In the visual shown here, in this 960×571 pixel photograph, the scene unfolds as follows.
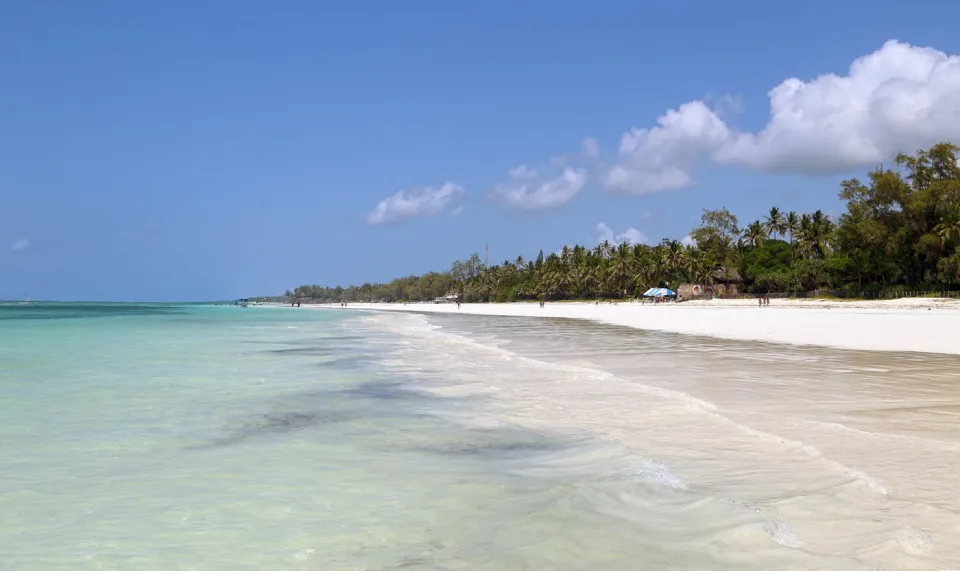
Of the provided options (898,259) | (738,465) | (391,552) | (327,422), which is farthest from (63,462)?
(898,259)

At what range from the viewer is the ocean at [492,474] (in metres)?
4.43

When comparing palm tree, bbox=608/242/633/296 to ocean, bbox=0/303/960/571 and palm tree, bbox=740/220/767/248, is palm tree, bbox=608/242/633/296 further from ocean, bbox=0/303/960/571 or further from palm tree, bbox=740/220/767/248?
ocean, bbox=0/303/960/571

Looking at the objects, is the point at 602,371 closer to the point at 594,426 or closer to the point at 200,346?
the point at 594,426

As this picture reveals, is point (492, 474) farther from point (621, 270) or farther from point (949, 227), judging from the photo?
point (621, 270)

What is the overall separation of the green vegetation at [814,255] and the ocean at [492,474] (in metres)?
64.0

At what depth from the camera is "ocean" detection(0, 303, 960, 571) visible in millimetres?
4434

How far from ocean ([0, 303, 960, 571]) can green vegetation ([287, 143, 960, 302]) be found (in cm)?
6404

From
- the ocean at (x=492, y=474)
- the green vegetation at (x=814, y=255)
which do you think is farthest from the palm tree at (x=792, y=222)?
the ocean at (x=492, y=474)

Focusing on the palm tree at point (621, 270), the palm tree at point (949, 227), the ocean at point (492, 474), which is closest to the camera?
the ocean at point (492, 474)

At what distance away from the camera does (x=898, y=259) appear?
73.1 meters

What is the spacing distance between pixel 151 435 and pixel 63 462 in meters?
1.50

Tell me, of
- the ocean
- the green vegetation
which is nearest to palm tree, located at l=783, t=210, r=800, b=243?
the green vegetation

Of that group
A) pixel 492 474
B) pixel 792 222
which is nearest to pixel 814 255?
pixel 792 222

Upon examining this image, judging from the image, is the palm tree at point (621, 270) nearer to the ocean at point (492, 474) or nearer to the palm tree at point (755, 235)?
the palm tree at point (755, 235)
